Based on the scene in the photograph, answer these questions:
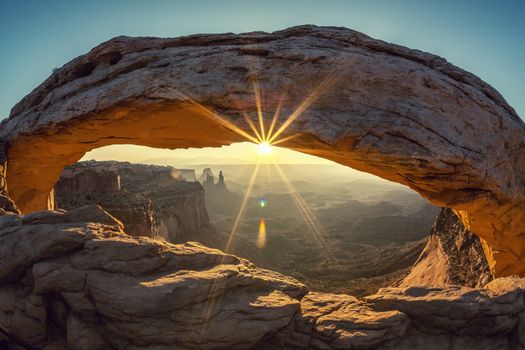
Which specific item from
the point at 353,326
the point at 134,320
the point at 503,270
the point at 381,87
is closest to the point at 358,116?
the point at 381,87

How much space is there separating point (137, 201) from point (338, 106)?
3138 centimetres

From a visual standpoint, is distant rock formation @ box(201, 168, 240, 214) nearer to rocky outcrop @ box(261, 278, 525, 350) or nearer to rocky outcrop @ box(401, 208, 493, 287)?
rocky outcrop @ box(401, 208, 493, 287)

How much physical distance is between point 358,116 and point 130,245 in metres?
7.64

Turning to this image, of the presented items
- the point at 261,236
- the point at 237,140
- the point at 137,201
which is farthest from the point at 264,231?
the point at 237,140

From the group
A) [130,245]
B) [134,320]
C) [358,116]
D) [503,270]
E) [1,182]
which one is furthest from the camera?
[503,270]

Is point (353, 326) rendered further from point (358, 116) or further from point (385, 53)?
point (385, 53)

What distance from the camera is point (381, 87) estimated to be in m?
9.64

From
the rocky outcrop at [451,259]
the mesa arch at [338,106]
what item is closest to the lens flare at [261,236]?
the rocky outcrop at [451,259]

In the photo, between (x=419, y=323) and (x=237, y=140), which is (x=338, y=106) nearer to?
(x=237, y=140)

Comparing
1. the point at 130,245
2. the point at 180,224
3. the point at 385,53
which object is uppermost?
the point at 385,53

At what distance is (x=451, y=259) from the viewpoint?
16.6 meters

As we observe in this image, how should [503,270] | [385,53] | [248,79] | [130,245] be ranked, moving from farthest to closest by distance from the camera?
1. [503,270]
2. [385,53]
3. [248,79]
4. [130,245]

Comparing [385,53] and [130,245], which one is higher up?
[385,53]

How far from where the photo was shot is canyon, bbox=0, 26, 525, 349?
6727 millimetres
